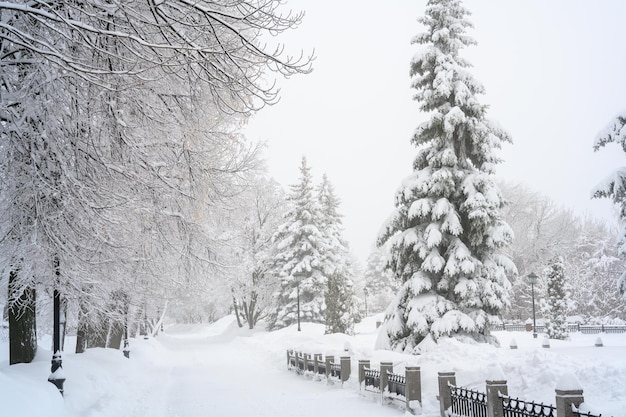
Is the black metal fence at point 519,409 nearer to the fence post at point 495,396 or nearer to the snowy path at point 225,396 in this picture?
the fence post at point 495,396

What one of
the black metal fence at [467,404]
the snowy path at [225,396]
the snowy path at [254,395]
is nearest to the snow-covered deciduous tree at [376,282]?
the snowy path at [254,395]

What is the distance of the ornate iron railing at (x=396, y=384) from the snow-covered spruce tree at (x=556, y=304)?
24114 mm

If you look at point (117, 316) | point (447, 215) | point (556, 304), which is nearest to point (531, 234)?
point (556, 304)

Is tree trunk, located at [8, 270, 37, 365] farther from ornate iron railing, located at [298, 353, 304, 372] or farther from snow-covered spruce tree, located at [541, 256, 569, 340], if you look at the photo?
snow-covered spruce tree, located at [541, 256, 569, 340]

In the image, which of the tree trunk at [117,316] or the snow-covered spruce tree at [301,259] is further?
the snow-covered spruce tree at [301,259]

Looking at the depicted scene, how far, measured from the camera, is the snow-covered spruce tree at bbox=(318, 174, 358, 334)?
3275 cm

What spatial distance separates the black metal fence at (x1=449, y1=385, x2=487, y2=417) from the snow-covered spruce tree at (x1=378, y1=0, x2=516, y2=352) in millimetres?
7752

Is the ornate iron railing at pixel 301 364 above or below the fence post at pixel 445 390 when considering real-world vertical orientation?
below

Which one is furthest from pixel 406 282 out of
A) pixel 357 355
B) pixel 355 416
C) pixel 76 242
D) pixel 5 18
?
pixel 5 18

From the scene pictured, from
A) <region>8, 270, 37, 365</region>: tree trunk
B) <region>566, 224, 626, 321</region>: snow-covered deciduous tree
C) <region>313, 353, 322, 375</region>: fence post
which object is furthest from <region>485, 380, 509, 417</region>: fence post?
<region>566, 224, 626, 321</region>: snow-covered deciduous tree

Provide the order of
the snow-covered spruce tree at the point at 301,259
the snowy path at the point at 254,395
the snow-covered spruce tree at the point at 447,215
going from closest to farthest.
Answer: the snowy path at the point at 254,395 → the snow-covered spruce tree at the point at 447,215 → the snow-covered spruce tree at the point at 301,259

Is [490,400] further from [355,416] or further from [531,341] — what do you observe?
[531,341]

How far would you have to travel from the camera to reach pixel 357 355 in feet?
66.5

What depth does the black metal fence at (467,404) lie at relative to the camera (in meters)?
10.3
